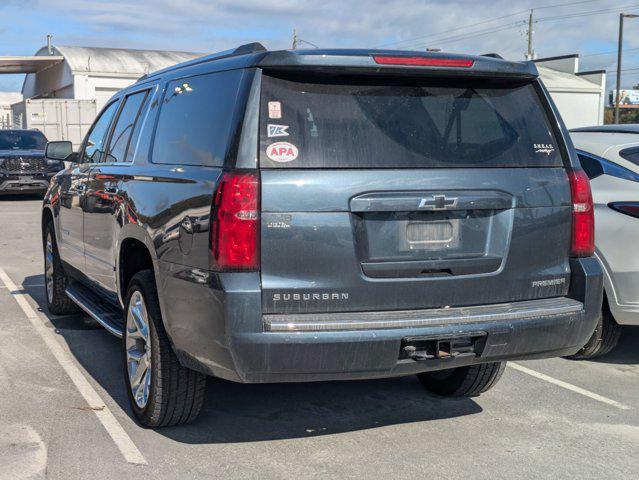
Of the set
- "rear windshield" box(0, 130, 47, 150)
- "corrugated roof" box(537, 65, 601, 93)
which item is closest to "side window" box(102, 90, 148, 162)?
"rear windshield" box(0, 130, 47, 150)

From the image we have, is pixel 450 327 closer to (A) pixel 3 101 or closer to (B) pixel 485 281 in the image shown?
(B) pixel 485 281

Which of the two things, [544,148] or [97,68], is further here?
[97,68]

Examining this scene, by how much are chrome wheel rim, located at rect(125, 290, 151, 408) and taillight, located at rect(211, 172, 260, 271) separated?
980 mm

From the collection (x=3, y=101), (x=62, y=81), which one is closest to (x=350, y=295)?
(x=62, y=81)

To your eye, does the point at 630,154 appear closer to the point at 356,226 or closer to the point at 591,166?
the point at 591,166

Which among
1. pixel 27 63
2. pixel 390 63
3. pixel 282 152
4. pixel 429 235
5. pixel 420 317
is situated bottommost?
pixel 420 317

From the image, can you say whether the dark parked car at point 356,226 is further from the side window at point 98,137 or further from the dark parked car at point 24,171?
the dark parked car at point 24,171

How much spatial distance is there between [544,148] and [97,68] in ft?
123

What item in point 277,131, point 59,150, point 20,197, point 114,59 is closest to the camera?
point 277,131

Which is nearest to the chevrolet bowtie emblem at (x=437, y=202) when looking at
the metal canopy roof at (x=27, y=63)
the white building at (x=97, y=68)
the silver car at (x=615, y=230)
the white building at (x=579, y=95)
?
the silver car at (x=615, y=230)

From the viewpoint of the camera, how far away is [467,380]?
5.05m

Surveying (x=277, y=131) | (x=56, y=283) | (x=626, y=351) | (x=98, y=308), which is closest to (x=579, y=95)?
(x=626, y=351)

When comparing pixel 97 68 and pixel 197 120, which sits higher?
pixel 97 68

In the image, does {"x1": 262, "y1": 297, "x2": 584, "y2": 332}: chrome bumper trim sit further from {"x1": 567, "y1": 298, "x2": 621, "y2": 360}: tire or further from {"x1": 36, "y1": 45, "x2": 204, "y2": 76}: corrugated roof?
{"x1": 36, "y1": 45, "x2": 204, "y2": 76}: corrugated roof
